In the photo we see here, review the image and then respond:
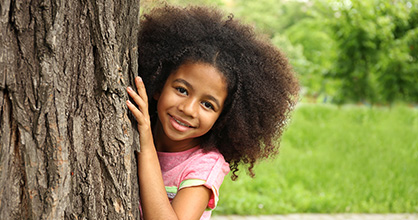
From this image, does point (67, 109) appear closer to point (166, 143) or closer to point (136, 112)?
point (136, 112)

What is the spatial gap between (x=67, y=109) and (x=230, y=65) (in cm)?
85

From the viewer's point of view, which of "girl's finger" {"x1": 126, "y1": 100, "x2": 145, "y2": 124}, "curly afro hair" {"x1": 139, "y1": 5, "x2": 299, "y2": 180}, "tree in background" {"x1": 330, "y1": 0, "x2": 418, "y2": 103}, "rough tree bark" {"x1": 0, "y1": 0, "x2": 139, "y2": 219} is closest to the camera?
"rough tree bark" {"x1": 0, "y1": 0, "x2": 139, "y2": 219}

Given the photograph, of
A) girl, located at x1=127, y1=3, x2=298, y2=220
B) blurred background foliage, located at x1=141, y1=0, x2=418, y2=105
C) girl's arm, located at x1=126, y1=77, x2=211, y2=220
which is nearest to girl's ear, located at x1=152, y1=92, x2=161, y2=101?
girl, located at x1=127, y1=3, x2=298, y2=220

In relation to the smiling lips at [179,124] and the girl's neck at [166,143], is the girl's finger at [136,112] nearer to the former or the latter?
the smiling lips at [179,124]

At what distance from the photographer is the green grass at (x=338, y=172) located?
4949mm

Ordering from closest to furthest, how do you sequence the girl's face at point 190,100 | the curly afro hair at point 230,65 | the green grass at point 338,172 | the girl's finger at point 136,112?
the girl's finger at point 136,112
the girl's face at point 190,100
the curly afro hair at point 230,65
the green grass at point 338,172

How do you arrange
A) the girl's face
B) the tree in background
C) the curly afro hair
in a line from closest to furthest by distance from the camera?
the girl's face, the curly afro hair, the tree in background

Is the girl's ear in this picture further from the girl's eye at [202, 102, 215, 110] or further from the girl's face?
the girl's eye at [202, 102, 215, 110]

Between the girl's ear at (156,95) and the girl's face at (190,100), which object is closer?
the girl's face at (190,100)

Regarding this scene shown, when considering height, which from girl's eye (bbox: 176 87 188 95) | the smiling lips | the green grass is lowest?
the green grass

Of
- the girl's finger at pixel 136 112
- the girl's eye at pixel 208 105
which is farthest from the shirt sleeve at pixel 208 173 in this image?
the girl's finger at pixel 136 112

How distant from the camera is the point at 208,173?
2.05 m

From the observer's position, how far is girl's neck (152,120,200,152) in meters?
2.28

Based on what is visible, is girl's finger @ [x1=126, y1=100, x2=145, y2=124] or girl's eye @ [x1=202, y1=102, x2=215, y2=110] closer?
girl's finger @ [x1=126, y1=100, x2=145, y2=124]
